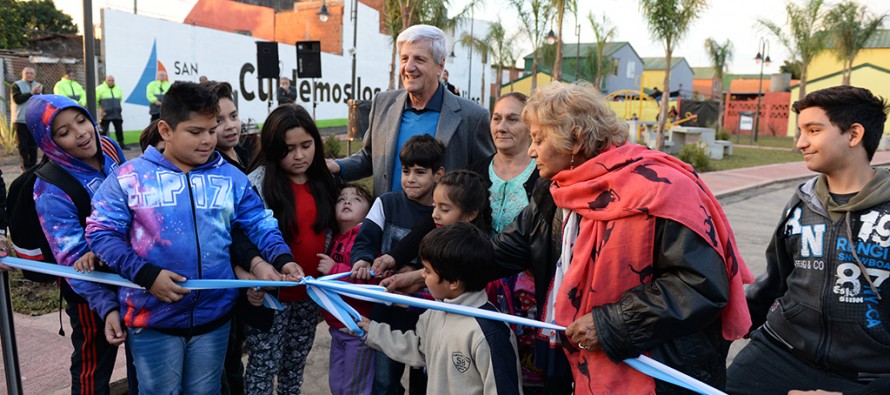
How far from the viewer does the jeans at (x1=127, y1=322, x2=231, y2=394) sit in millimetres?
2566

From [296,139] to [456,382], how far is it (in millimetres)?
1493

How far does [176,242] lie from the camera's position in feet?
8.21

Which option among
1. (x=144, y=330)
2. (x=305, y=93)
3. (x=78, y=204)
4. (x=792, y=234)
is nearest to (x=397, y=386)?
(x=144, y=330)

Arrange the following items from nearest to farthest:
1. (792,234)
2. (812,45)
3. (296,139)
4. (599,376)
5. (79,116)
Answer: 1. (599,376)
2. (792,234)
3. (79,116)
4. (296,139)
5. (812,45)

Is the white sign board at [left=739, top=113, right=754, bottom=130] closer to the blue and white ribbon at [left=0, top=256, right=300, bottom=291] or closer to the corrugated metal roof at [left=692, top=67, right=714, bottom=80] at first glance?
the corrugated metal roof at [left=692, top=67, right=714, bottom=80]

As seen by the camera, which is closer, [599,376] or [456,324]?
[599,376]

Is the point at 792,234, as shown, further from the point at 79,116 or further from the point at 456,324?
the point at 79,116

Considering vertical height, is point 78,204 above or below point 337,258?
above

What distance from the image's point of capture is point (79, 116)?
2.94 meters

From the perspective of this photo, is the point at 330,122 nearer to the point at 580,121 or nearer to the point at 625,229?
the point at 580,121

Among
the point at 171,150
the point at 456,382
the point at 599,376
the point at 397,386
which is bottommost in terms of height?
the point at 397,386

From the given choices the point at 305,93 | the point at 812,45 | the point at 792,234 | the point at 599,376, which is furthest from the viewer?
the point at 812,45

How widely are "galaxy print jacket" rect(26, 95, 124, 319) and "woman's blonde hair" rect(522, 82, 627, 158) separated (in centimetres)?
197

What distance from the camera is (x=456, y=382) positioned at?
7.95ft
